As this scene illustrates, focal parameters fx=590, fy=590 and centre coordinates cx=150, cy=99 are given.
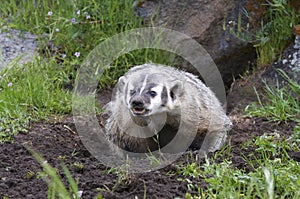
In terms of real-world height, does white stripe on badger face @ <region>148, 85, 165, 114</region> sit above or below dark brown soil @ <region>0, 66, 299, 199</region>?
above

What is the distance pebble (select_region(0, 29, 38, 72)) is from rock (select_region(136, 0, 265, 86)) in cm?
101

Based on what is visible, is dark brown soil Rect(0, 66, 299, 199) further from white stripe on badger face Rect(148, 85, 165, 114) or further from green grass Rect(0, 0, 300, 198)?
white stripe on badger face Rect(148, 85, 165, 114)

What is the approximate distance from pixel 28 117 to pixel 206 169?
1553 millimetres

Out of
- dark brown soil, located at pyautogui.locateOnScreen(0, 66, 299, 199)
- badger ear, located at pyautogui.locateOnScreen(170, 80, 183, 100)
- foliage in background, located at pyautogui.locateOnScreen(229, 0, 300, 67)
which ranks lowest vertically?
dark brown soil, located at pyautogui.locateOnScreen(0, 66, 299, 199)

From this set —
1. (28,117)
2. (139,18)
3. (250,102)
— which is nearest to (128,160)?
(28,117)

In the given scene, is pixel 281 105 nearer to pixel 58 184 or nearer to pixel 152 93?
pixel 152 93

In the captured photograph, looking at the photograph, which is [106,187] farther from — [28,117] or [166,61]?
[166,61]

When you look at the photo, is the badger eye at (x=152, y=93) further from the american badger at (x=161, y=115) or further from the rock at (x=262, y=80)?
the rock at (x=262, y=80)

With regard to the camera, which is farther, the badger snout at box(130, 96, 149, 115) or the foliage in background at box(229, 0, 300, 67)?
the foliage in background at box(229, 0, 300, 67)

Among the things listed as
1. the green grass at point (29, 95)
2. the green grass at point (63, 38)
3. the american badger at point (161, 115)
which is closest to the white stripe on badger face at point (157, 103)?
the american badger at point (161, 115)

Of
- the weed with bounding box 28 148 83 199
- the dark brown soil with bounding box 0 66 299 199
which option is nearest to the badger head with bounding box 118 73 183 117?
the dark brown soil with bounding box 0 66 299 199

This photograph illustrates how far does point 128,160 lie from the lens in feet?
10.7

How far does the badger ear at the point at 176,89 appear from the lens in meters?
3.43

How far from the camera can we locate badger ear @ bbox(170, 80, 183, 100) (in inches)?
135
